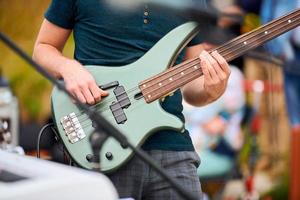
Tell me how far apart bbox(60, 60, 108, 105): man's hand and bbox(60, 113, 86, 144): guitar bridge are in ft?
0.31

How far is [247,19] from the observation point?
5.62 metres

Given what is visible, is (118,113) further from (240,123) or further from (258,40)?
(240,123)

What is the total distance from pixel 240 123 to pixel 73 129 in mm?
3309

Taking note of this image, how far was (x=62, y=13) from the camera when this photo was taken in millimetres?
2682

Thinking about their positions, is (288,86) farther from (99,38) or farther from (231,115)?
(99,38)

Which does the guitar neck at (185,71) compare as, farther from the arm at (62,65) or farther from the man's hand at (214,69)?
the arm at (62,65)

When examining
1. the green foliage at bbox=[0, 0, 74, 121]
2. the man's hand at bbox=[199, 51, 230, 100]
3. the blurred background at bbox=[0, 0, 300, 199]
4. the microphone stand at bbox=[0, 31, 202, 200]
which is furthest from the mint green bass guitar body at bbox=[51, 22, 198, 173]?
the green foliage at bbox=[0, 0, 74, 121]

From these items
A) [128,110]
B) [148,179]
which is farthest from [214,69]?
[148,179]

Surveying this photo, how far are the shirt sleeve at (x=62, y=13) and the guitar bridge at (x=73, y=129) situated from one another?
0.32 meters

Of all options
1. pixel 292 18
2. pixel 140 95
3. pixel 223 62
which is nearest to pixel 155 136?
pixel 140 95

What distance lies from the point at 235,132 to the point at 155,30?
10.3ft

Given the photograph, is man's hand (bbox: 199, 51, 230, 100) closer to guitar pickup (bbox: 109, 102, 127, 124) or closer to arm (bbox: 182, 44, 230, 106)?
arm (bbox: 182, 44, 230, 106)

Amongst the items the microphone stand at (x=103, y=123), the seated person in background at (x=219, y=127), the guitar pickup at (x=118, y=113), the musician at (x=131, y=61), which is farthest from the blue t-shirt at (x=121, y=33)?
the seated person in background at (x=219, y=127)

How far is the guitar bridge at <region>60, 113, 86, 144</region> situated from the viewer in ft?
8.59
